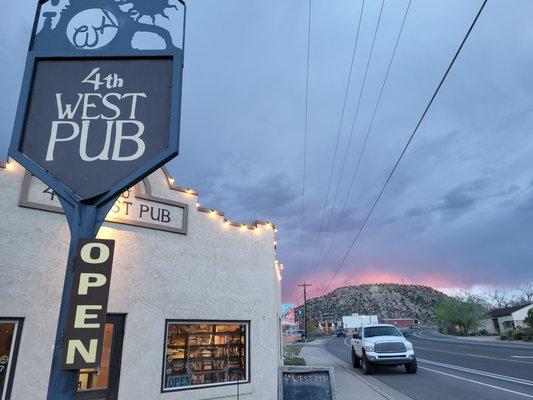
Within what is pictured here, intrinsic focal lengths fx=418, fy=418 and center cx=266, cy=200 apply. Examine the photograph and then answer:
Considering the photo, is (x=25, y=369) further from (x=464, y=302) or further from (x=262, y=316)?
(x=464, y=302)

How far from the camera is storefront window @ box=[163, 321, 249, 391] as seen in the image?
8.34 metres

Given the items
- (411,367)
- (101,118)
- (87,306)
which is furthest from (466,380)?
(101,118)

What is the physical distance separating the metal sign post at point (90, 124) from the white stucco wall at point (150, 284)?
2404 mm

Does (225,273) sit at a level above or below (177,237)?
below

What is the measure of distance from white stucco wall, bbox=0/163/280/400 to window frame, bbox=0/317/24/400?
0.08 m

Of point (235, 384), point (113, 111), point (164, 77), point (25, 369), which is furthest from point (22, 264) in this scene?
point (235, 384)

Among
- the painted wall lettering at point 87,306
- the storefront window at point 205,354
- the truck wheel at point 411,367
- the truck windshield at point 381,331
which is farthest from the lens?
the truck windshield at point 381,331

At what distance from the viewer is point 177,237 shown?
29.3 ft

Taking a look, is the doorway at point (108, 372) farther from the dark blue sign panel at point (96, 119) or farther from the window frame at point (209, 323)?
the dark blue sign panel at point (96, 119)

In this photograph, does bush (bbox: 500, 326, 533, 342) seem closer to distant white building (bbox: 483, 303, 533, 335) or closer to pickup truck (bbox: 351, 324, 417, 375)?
distant white building (bbox: 483, 303, 533, 335)

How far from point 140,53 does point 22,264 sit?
3963 mm

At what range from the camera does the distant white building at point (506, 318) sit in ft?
235

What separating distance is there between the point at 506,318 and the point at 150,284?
274 feet

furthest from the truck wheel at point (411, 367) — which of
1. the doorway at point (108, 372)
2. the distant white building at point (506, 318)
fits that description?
the distant white building at point (506, 318)
